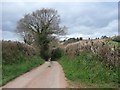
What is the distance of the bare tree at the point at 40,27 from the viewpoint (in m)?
59.7

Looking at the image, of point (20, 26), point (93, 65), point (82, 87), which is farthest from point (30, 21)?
point (82, 87)

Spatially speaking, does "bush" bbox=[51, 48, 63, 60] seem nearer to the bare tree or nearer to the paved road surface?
the bare tree

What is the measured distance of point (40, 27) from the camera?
2355 inches

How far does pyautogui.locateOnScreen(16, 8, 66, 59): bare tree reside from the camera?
5972cm

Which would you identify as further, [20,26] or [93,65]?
[20,26]

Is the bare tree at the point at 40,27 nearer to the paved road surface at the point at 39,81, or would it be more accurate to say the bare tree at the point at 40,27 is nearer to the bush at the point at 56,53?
the bush at the point at 56,53

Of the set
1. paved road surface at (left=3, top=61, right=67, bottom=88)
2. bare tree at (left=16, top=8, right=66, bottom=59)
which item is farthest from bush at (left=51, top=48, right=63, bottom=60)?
paved road surface at (left=3, top=61, right=67, bottom=88)

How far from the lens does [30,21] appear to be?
5984 centimetres

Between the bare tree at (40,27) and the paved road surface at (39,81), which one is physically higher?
the bare tree at (40,27)

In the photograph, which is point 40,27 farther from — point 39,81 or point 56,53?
point 39,81

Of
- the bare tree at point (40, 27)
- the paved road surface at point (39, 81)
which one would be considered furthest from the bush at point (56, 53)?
the paved road surface at point (39, 81)

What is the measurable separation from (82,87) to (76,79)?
304cm

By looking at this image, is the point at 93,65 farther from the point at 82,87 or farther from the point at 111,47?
the point at 82,87

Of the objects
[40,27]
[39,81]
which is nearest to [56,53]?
[40,27]
